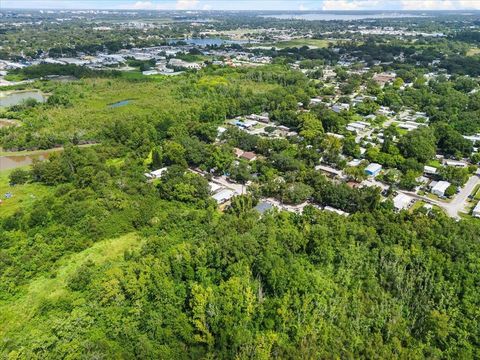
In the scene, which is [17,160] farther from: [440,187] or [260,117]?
[440,187]

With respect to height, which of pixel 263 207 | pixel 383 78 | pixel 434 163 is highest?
pixel 263 207

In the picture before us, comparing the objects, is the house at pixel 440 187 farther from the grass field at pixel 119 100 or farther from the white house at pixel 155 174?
the grass field at pixel 119 100

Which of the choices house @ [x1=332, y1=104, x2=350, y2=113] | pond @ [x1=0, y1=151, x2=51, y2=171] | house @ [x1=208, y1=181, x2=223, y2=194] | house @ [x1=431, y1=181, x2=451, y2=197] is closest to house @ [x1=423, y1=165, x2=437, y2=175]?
house @ [x1=431, y1=181, x2=451, y2=197]

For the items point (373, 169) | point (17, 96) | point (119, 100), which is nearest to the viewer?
point (373, 169)

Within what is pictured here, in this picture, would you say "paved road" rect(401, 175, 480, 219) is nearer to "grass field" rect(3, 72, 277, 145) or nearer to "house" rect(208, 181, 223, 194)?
"house" rect(208, 181, 223, 194)

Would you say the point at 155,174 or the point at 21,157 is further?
the point at 21,157

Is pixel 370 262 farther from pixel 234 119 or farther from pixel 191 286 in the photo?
pixel 234 119

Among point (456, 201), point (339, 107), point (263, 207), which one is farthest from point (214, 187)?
point (339, 107)
